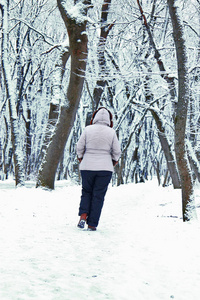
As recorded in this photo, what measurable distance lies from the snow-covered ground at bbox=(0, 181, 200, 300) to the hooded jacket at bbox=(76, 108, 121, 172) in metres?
0.99

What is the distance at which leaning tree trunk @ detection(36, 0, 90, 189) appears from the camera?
852 cm

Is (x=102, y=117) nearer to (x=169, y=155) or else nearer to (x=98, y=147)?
(x=98, y=147)

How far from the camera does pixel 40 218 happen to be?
207 inches

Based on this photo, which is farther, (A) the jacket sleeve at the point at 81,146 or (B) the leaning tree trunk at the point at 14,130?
(B) the leaning tree trunk at the point at 14,130

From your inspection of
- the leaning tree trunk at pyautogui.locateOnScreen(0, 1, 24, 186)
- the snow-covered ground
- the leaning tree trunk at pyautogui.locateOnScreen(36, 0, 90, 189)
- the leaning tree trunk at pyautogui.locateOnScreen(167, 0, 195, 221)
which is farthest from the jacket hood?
the leaning tree trunk at pyautogui.locateOnScreen(0, 1, 24, 186)

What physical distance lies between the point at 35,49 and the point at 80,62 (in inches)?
388

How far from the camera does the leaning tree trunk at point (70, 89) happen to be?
8516 millimetres

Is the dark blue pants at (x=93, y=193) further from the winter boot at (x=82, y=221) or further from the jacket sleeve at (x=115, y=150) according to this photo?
the jacket sleeve at (x=115, y=150)

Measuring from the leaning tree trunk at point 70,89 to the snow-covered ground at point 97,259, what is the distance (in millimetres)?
3532

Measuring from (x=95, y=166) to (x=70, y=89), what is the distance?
468 cm

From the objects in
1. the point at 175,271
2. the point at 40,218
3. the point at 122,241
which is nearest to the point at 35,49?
the point at 40,218

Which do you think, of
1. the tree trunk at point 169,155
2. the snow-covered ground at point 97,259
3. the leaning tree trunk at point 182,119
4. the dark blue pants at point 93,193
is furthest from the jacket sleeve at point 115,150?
the tree trunk at point 169,155

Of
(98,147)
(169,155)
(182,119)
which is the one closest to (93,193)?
(98,147)

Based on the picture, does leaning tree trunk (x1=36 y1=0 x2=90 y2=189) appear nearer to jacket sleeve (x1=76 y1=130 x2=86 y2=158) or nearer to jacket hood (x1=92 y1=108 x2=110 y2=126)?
jacket hood (x1=92 y1=108 x2=110 y2=126)
